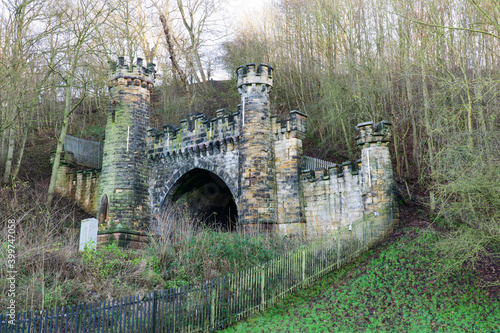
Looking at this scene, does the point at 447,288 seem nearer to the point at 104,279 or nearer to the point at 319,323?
the point at 319,323

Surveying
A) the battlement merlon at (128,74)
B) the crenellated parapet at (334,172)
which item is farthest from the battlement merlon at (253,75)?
the battlement merlon at (128,74)

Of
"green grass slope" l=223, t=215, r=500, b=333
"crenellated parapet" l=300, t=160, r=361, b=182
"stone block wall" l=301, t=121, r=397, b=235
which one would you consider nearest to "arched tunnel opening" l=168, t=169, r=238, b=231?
"crenellated parapet" l=300, t=160, r=361, b=182

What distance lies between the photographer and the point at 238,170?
18594 millimetres

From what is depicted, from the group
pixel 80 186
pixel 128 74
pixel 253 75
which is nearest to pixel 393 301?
pixel 253 75

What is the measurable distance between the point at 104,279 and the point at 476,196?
9.79 metres

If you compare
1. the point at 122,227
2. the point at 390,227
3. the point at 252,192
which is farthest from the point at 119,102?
the point at 390,227

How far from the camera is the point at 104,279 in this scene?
38.3ft

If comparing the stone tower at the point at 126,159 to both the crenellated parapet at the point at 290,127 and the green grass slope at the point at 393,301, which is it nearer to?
the crenellated parapet at the point at 290,127

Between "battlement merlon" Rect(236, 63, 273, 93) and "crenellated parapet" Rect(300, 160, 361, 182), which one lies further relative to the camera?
"battlement merlon" Rect(236, 63, 273, 93)

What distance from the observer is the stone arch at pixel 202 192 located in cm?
2066

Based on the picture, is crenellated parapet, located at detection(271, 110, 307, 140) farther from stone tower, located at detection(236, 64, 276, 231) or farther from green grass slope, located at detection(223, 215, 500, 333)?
green grass slope, located at detection(223, 215, 500, 333)

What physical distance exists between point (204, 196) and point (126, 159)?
14.1ft

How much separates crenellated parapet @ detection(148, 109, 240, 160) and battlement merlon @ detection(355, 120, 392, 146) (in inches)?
216

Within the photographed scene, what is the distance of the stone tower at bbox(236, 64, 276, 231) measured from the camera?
1727 centimetres
